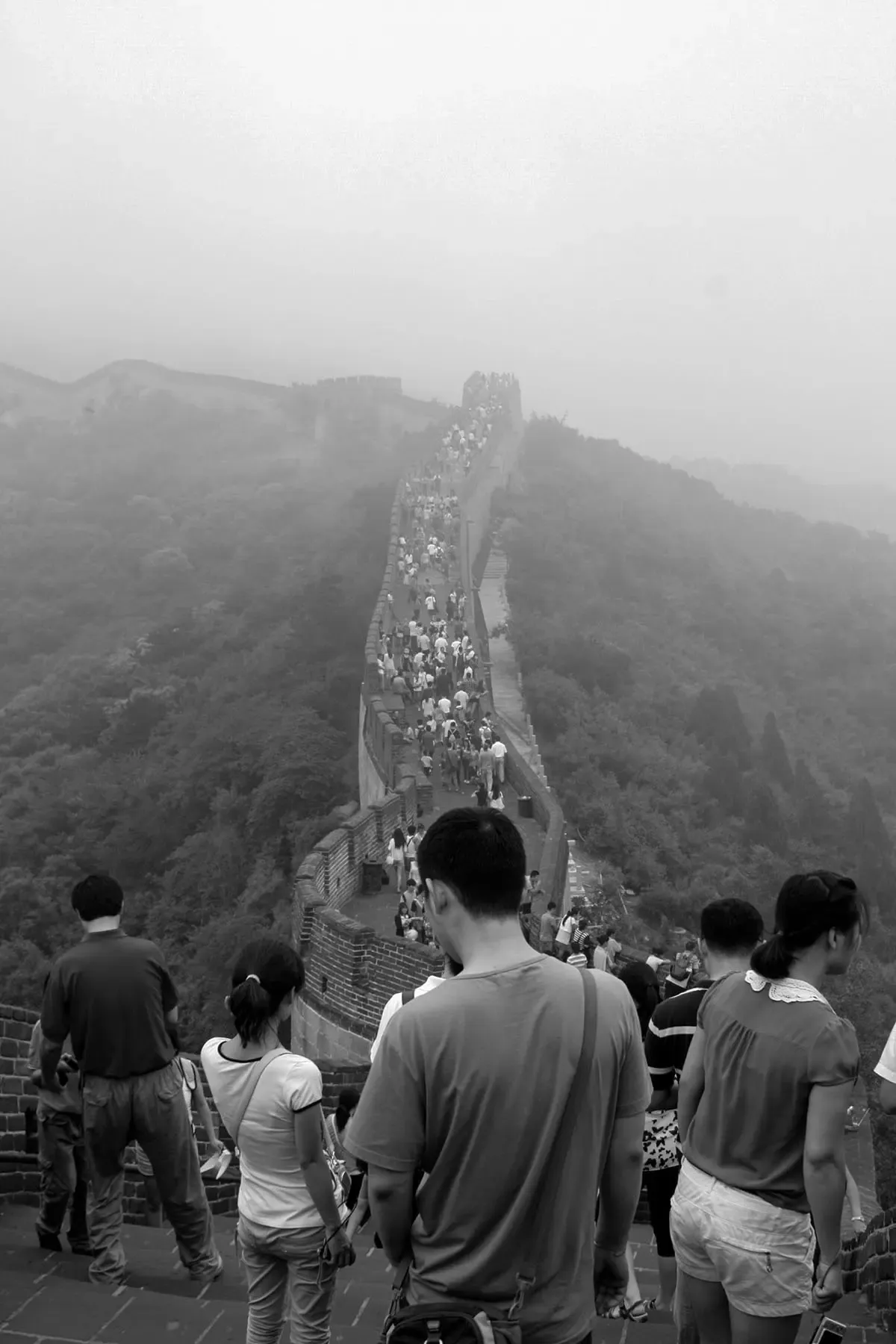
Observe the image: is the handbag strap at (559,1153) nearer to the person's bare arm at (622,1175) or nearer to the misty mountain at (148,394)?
the person's bare arm at (622,1175)

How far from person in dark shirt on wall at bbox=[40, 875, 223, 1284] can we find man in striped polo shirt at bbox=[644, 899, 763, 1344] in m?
1.50

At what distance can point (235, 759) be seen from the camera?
80.5ft

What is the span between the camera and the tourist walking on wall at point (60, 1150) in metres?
4.34

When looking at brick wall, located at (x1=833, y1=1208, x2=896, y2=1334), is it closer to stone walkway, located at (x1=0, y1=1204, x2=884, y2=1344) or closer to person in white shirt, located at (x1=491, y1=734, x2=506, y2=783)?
stone walkway, located at (x1=0, y1=1204, x2=884, y2=1344)

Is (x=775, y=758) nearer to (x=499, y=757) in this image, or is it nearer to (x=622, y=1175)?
(x=499, y=757)

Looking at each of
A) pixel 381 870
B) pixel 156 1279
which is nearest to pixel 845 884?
pixel 156 1279

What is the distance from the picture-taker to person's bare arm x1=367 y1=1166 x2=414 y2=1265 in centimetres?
211

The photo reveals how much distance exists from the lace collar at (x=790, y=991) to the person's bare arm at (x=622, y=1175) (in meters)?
0.62

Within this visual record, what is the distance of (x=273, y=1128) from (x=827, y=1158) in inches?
52.6

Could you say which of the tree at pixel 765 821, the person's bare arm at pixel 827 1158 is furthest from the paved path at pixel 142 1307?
the tree at pixel 765 821

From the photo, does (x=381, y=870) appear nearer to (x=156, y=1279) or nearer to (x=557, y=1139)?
(x=156, y=1279)

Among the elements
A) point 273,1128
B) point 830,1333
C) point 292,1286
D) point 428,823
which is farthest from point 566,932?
point 830,1333

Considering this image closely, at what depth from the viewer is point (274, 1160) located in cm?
326

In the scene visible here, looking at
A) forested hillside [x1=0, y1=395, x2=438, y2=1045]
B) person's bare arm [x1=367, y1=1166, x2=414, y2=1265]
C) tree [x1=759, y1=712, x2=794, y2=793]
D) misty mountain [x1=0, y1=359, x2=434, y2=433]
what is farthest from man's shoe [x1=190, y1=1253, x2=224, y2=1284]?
misty mountain [x1=0, y1=359, x2=434, y2=433]
